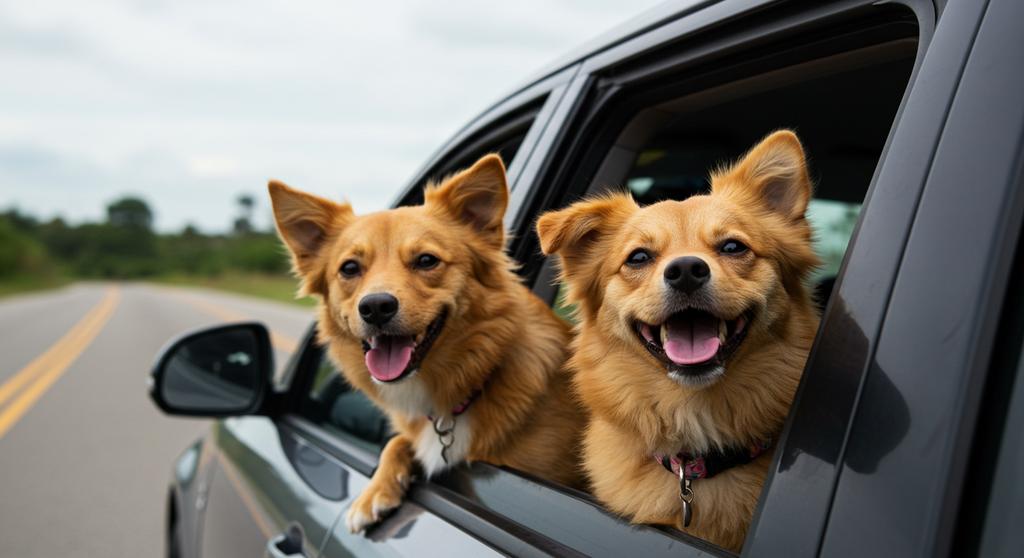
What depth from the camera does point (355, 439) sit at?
2982mm

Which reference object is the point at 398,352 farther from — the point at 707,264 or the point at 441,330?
the point at 707,264

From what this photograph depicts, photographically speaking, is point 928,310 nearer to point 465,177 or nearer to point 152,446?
point 465,177

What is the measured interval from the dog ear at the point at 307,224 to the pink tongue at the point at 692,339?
5.65 feet

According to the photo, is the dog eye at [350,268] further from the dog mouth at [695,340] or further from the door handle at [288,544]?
the dog mouth at [695,340]

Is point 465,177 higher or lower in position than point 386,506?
higher

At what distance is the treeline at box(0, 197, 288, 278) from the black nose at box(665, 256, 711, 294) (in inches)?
3708

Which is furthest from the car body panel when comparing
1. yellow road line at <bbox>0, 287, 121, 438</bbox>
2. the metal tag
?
yellow road line at <bbox>0, 287, 121, 438</bbox>

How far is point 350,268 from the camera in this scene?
9.55 ft

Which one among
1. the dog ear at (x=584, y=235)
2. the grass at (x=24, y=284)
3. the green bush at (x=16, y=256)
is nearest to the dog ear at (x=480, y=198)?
the dog ear at (x=584, y=235)

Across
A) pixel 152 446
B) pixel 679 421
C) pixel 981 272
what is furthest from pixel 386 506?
pixel 152 446

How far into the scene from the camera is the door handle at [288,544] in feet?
7.55

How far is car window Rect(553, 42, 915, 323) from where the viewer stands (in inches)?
86.2

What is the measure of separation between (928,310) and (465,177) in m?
1.90

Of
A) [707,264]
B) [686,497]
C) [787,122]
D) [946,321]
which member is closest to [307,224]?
Result: [787,122]
